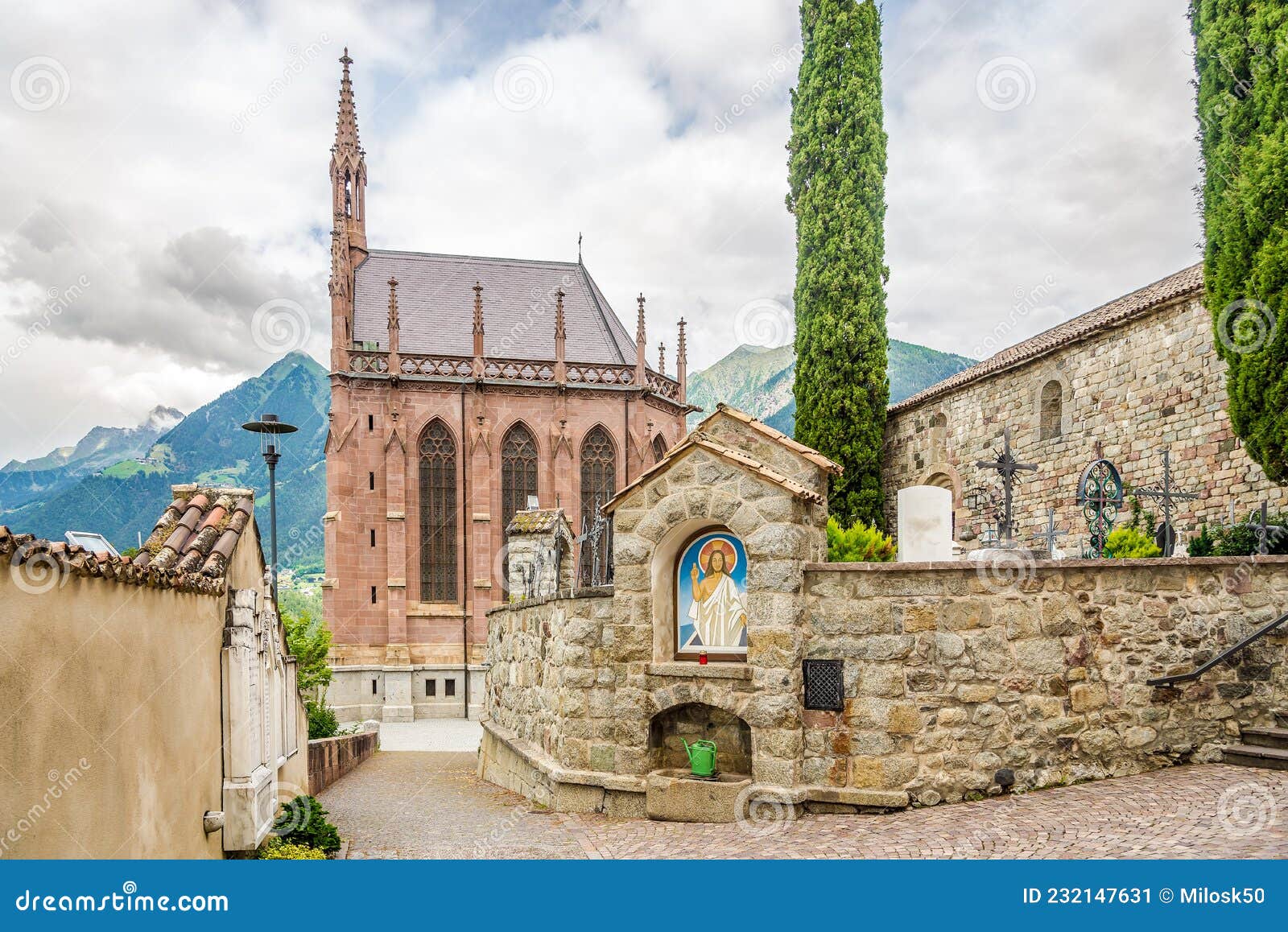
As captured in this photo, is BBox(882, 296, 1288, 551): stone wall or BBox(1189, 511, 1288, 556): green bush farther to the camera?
BBox(882, 296, 1288, 551): stone wall

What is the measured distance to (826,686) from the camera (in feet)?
27.2

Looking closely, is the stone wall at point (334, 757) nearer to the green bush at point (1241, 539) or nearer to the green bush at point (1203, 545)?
the green bush at point (1241, 539)

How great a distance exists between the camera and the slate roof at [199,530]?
586 centimetres

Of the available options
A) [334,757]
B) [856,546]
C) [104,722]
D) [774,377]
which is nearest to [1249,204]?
[856,546]

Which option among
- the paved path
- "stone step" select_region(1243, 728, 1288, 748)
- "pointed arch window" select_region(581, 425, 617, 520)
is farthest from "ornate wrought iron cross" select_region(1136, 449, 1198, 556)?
"pointed arch window" select_region(581, 425, 617, 520)

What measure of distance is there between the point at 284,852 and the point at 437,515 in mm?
24331

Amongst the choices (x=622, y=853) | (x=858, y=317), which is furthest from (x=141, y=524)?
(x=622, y=853)

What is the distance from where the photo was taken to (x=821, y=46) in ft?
70.0

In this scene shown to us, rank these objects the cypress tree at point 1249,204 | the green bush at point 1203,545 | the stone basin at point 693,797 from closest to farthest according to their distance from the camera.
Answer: the stone basin at point 693,797 < the cypress tree at point 1249,204 < the green bush at point 1203,545

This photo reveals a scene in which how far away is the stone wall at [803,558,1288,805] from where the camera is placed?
26.5 ft

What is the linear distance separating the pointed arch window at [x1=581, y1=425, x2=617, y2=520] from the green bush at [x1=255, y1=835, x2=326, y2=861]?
25179mm

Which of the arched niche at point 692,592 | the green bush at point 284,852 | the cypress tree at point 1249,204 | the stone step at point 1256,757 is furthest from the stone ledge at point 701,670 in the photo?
the cypress tree at point 1249,204

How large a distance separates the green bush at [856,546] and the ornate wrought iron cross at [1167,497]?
337 cm

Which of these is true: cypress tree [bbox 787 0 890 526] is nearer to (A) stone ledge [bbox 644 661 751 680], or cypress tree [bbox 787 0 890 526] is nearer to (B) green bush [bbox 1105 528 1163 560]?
(B) green bush [bbox 1105 528 1163 560]
